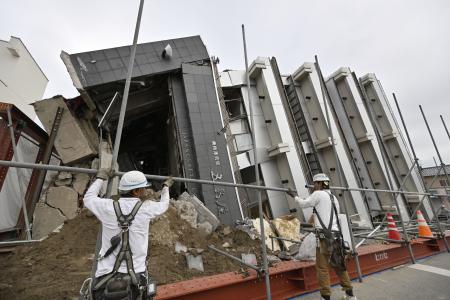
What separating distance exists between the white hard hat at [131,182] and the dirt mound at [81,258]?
2.63 m

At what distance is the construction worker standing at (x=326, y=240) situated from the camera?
3.71 meters

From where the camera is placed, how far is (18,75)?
1565 cm

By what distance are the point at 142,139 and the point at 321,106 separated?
391 inches

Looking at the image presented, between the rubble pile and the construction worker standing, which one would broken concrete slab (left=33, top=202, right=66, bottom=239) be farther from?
the construction worker standing

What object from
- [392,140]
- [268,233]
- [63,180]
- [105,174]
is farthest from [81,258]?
[392,140]

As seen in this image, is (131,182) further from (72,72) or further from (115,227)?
(72,72)

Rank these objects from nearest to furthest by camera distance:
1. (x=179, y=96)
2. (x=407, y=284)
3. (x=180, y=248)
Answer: (x=407, y=284), (x=180, y=248), (x=179, y=96)

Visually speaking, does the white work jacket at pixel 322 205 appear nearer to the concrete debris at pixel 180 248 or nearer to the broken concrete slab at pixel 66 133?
the concrete debris at pixel 180 248

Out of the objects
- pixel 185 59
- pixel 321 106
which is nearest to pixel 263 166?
pixel 321 106

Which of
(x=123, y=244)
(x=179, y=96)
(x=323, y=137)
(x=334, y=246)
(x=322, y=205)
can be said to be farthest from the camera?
(x=323, y=137)

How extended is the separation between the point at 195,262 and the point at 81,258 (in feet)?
7.89

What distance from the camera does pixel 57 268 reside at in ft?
15.2

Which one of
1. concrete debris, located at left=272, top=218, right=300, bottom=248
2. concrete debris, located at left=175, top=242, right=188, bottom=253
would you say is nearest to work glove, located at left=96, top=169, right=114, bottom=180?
concrete debris, located at left=175, top=242, right=188, bottom=253

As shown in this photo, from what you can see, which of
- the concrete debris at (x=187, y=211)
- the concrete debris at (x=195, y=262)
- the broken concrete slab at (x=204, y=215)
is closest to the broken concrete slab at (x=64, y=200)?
the concrete debris at (x=187, y=211)
